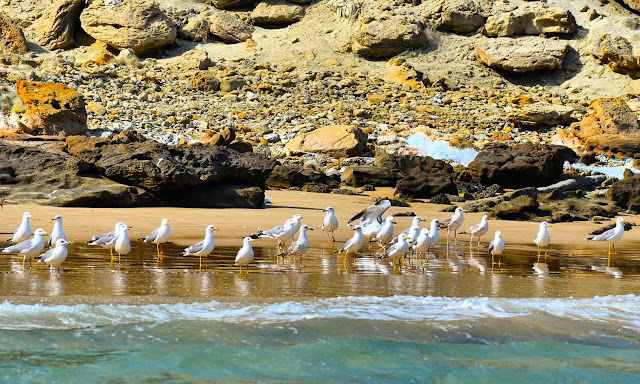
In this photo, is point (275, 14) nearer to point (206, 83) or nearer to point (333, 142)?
point (206, 83)

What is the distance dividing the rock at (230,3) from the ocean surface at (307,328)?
140 ft

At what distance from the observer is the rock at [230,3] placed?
164 ft

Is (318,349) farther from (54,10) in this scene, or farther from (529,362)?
(54,10)

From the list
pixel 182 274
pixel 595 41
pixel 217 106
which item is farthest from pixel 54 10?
pixel 182 274

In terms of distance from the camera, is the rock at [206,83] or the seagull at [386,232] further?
the rock at [206,83]

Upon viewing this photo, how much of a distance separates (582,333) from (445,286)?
6.13ft

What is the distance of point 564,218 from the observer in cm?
1675

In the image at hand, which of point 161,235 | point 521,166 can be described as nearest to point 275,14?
point 521,166

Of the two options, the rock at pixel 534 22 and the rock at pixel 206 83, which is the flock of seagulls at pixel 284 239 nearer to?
the rock at pixel 206 83

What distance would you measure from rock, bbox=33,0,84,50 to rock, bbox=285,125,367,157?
20.7 meters

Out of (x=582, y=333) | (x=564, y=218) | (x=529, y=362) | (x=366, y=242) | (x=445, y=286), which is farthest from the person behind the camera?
(x=564, y=218)

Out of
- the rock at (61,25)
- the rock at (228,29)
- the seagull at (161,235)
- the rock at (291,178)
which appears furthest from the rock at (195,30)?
the seagull at (161,235)

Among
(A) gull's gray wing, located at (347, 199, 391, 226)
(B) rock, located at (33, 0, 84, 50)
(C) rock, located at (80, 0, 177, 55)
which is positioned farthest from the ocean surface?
(B) rock, located at (33, 0, 84, 50)

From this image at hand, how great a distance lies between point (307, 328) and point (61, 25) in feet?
136
